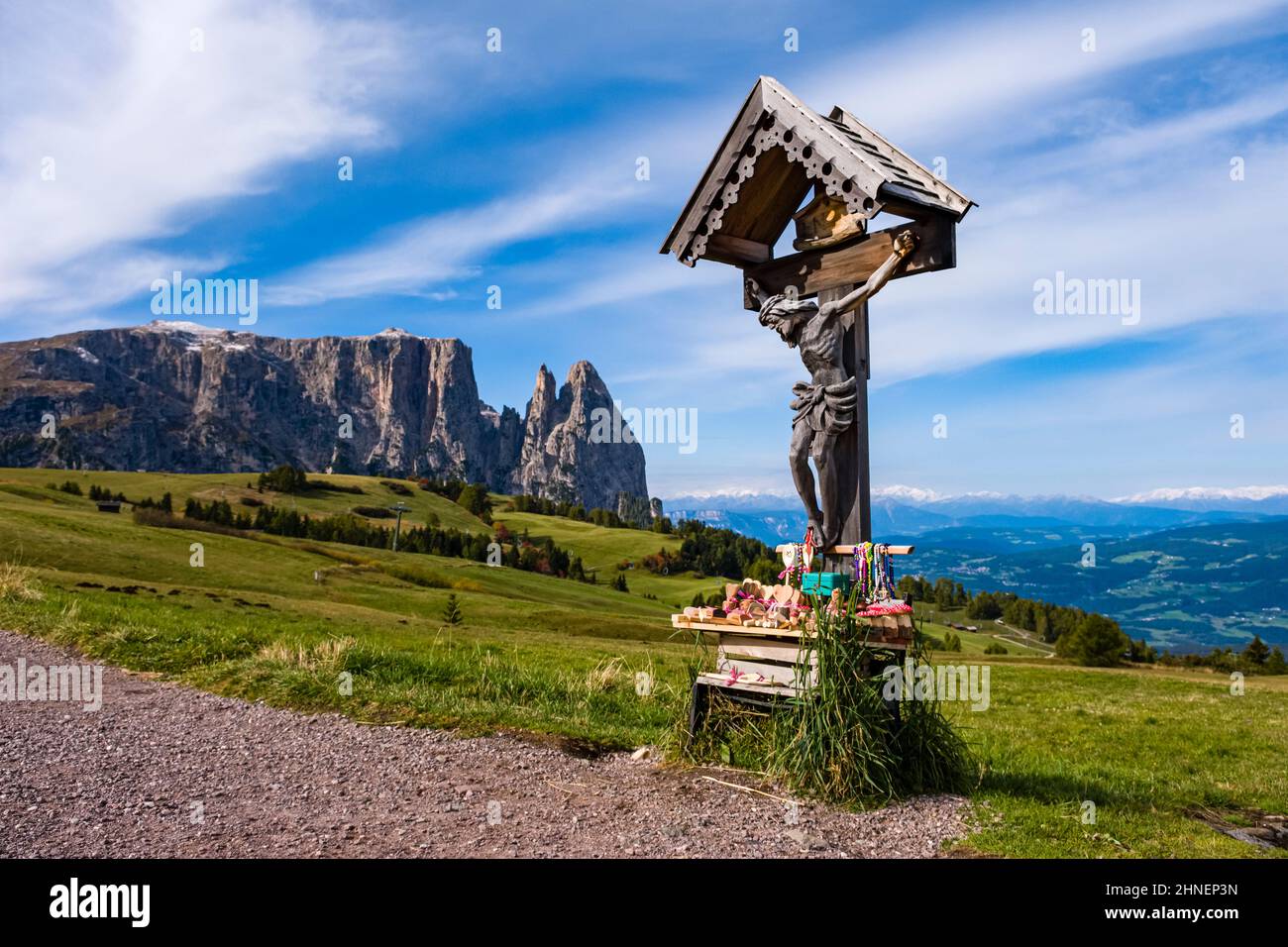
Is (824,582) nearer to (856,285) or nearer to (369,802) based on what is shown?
(856,285)

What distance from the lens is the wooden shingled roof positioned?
8.58 meters

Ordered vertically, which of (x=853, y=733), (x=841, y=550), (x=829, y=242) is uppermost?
(x=829, y=242)

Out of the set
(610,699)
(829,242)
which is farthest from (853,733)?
(610,699)

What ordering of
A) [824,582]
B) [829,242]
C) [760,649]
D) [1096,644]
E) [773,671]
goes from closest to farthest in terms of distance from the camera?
1. [824,582]
2. [773,671]
3. [760,649]
4. [829,242]
5. [1096,644]

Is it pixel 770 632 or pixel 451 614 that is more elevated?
pixel 770 632

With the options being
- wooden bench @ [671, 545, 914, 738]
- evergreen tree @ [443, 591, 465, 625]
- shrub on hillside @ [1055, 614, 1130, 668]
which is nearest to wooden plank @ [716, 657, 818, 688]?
wooden bench @ [671, 545, 914, 738]

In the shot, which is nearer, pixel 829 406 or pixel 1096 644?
pixel 829 406

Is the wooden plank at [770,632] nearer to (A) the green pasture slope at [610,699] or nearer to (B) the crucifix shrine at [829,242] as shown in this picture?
(B) the crucifix shrine at [829,242]

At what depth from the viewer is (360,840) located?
6.67 meters

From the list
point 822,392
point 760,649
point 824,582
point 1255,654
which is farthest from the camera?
point 1255,654

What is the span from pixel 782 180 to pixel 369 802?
811 centimetres

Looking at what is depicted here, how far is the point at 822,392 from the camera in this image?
9.06 m
